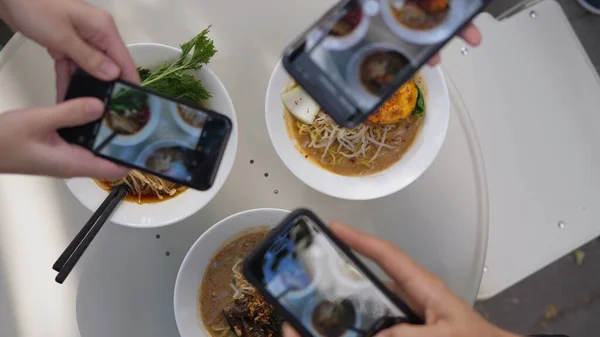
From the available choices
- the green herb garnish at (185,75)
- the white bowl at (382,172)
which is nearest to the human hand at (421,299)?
the white bowl at (382,172)

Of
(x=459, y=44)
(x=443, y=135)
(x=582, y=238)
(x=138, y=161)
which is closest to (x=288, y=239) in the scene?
(x=138, y=161)

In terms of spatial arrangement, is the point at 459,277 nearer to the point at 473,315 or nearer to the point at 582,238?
the point at 473,315

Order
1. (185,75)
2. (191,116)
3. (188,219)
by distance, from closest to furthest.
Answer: (191,116) < (185,75) < (188,219)

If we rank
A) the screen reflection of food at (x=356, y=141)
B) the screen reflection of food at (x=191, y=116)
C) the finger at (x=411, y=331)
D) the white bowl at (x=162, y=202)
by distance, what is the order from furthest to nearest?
the screen reflection of food at (x=356, y=141) < the white bowl at (x=162, y=202) < the screen reflection of food at (x=191, y=116) < the finger at (x=411, y=331)

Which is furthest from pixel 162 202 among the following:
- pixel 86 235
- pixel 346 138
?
pixel 346 138

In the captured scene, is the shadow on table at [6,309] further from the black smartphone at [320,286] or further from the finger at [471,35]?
the finger at [471,35]

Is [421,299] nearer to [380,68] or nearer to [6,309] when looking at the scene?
[380,68]

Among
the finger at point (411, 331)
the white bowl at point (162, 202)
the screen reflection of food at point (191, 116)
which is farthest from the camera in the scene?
the white bowl at point (162, 202)
